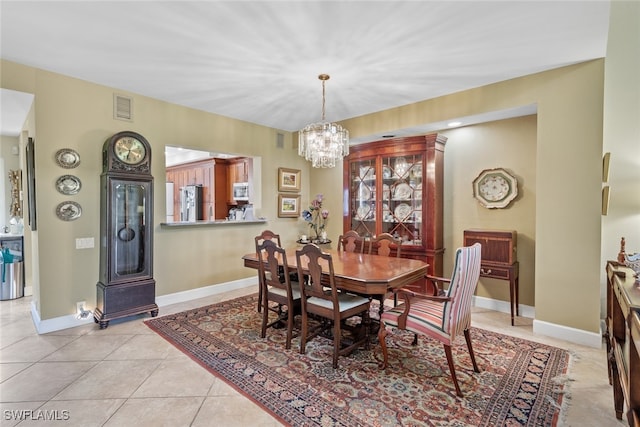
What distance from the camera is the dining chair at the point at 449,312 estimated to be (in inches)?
86.3

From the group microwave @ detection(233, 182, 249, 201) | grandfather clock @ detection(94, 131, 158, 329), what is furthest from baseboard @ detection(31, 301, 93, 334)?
microwave @ detection(233, 182, 249, 201)

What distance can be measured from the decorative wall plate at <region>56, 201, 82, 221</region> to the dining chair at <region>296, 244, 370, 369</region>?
8.58ft

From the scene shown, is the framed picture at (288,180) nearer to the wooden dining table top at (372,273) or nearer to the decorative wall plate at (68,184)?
the wooden dining table top at (372,273)

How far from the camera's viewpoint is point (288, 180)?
5699mm

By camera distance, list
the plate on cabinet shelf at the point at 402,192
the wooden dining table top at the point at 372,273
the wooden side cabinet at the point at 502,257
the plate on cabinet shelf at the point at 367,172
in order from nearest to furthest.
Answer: the wooden dining table top at the point at 372,273
the wooden side cabinet at the point at 502,257
the plate on cabinet shelf at the point at 402,192
the plate on cabinet shelf at the point at 367,172

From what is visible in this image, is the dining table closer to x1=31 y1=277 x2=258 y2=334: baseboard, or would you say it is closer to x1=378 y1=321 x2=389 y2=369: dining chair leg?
x1=378 y1=321 x2=389 y2=369: dining chair leg

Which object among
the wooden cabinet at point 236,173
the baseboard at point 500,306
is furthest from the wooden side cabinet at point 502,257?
the wooden cabinet at point 236,173

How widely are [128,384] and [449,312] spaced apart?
2452mm

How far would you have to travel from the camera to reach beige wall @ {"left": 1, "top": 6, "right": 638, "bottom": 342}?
2.99 meters

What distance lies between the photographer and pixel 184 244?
4375 millimetres

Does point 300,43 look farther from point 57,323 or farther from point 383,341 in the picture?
point 57,323

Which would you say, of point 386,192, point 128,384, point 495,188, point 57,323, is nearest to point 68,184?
point 57,323

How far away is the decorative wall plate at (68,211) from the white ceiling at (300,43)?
1392mm

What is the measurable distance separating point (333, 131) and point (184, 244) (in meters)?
2.64
